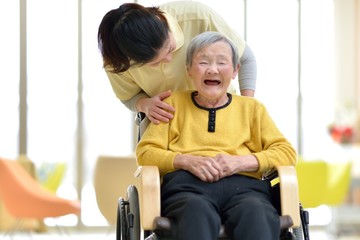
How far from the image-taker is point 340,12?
9.39m

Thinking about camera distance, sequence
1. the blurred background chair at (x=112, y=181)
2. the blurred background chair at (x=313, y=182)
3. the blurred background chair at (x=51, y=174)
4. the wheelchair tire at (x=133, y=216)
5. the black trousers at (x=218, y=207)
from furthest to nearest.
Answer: the blurred background chair at (x=51, y=174)
the blurred background chair at (x=313, y=182)
the blurred background chair at (x=112, y=181)
the wheelchair tire at (x=133, y=216)
the black trousers at (x=218, y=207)

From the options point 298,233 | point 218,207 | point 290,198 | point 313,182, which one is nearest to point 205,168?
point 218,207

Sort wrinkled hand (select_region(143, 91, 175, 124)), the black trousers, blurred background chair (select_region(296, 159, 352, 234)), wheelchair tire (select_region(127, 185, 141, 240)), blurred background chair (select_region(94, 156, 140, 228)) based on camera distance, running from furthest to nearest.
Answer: blurred background chair (select_region(296, 159, 352, 234))
blurred background chair (select_region(94, 156, 140, 228))
wrinkled hand (select_region(143, 91, 175, 124))
wheelchair tire (select_region(127, 185, 141, 240))
the black trousers

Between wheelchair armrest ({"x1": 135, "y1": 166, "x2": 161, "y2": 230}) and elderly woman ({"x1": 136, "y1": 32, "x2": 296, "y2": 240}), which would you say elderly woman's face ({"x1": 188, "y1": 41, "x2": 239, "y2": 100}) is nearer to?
elderly woman ({"x1": 136, "y1": 32, "x2": 296, "y2": 240})

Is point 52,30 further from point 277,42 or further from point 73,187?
point 277,42

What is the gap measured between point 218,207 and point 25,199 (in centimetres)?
397


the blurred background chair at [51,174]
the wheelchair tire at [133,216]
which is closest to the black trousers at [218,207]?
the wheelchair tire at [133,216]

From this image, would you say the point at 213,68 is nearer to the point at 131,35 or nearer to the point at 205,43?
the point at 205,43

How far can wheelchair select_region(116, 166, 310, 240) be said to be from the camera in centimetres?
255

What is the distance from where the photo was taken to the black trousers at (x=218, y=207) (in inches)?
95.8

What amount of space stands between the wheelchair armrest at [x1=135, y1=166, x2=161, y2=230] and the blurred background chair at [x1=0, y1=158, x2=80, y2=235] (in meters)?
3.75

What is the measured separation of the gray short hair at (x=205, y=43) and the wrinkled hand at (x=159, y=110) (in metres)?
0.15

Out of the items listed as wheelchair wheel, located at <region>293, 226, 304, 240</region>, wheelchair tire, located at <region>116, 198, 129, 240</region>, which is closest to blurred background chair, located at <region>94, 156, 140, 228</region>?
wheelchair tire, located at <region>116, 198, 129, 240</region>

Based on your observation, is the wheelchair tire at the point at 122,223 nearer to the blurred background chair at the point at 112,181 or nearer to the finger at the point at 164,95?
the finger at the point at 164,95
